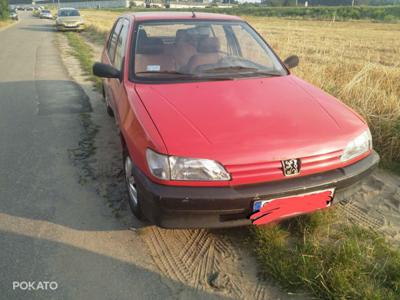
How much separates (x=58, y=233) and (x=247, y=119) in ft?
5.72

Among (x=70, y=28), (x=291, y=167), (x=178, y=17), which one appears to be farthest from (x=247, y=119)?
(x=70, y=28)

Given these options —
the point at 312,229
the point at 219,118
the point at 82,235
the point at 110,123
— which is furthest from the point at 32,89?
the point at 312,229

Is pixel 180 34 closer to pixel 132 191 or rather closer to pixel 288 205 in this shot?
pixel 132 191

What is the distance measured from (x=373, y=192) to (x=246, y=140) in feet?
5.96

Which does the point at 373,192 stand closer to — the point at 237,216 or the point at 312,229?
the point at 312,229

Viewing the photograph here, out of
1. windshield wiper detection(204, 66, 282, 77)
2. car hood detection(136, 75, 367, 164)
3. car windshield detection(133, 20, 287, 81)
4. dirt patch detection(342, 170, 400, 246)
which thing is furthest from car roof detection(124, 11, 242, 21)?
dirt patch detection(342, 170, 400, 246)

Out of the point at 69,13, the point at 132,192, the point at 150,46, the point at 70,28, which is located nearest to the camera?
the point at 132,192

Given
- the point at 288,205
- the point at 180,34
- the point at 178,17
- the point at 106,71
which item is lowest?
the point at 288,205

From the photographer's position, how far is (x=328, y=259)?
246 cm

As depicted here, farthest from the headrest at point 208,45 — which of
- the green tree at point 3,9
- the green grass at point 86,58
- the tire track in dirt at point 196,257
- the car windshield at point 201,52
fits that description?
the green tree at point 3,9

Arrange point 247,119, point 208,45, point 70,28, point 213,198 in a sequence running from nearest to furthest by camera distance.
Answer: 1. point 213,198
2. point 247,119
3. point 208,45
4. point 70,28

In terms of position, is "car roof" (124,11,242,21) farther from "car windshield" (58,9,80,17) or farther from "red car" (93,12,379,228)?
"car windshield" (58,9,80,17)

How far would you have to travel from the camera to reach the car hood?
7.64ft

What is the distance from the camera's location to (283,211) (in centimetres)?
245
